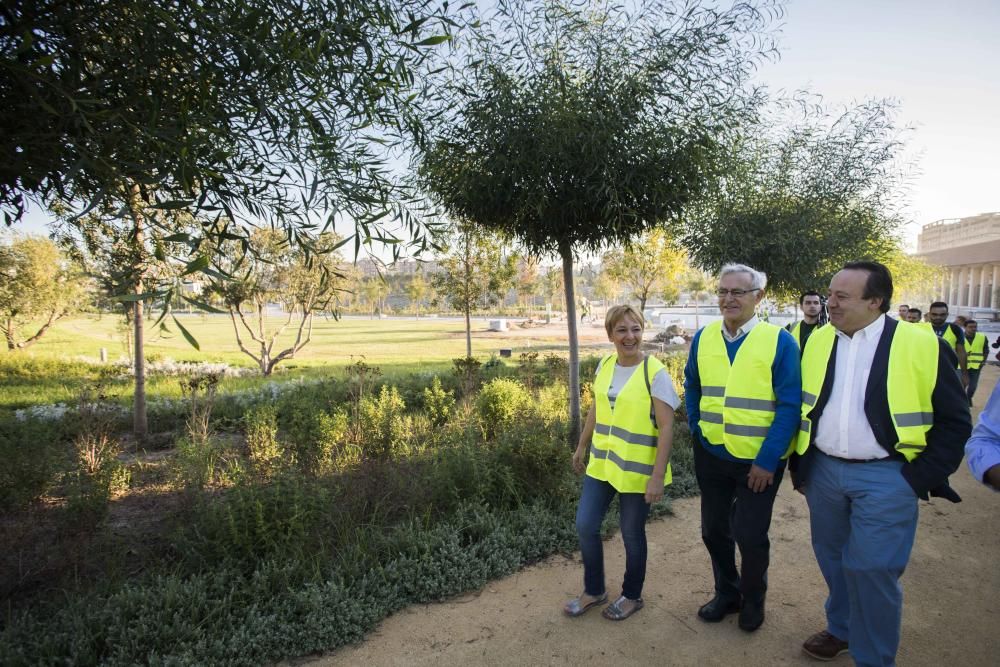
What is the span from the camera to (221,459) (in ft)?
20.0

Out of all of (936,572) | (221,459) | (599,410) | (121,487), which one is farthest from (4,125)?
(936,572)

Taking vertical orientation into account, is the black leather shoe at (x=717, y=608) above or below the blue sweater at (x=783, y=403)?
below

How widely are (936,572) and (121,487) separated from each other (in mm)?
7067

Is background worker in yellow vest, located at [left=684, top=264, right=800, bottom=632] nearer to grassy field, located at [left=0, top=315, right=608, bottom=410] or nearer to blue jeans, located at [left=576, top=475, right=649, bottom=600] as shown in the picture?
blue jeans, located at [left=576, top=475, right=649, bottom=600]

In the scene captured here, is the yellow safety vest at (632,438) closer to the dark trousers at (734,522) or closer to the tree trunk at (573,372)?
the dark trousers at (734,522)

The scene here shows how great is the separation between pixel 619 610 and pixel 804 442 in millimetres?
1520

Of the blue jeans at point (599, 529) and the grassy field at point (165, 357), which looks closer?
the blue jeans at point (599, 529)

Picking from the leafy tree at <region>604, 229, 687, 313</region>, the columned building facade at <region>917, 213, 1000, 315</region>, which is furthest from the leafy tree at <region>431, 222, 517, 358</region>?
the columned building facade at <region>917, 213, 1000, 315</region>

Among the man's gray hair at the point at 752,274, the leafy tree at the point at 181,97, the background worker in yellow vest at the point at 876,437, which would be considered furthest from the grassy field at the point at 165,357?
the background worker in yellow vest at the point at 876,437

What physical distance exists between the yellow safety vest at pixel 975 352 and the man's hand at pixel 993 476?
415 inches

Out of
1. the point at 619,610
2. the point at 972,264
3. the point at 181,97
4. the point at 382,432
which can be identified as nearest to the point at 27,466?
the point at 382,432

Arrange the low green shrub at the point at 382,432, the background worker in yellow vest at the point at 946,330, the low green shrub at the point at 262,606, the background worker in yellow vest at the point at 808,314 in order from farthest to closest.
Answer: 1. the background worker in yellow vest at the point at 946,330
2. the background worker in yellow vest at the point at 808,314
3. the low green shrub at the point at 382,432
4. the low green shrub at the point at 262,606

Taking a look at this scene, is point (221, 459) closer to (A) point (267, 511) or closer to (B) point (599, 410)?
(A) point (267, 511)

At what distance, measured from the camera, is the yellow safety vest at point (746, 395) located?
2.95m
